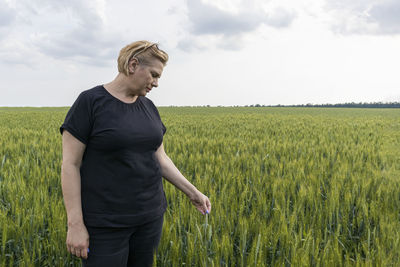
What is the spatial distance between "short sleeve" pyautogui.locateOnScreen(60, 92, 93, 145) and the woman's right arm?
25 mm

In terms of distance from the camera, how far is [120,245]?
1.45m

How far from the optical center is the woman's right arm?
4.36ft

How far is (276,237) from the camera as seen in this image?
2.02 meters

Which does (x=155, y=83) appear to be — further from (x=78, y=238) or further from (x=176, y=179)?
(x=78, y=238)

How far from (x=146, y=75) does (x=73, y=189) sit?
0.61 meters

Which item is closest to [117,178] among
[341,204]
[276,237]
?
[276,237]

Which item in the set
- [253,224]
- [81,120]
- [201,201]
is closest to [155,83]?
[81,120]

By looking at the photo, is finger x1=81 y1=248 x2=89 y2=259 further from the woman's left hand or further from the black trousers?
the woman's left hand

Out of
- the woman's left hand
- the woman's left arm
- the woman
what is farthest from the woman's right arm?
the woman's left hand

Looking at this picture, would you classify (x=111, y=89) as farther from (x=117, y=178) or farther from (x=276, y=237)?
(x=276, y=237)

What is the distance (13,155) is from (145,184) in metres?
4.92

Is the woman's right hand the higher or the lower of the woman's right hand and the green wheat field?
the higher

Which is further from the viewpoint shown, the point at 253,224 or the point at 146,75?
the point at 253,224

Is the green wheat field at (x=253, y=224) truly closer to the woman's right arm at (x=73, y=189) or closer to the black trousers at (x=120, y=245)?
the black trousers at (x=120, y=245)
